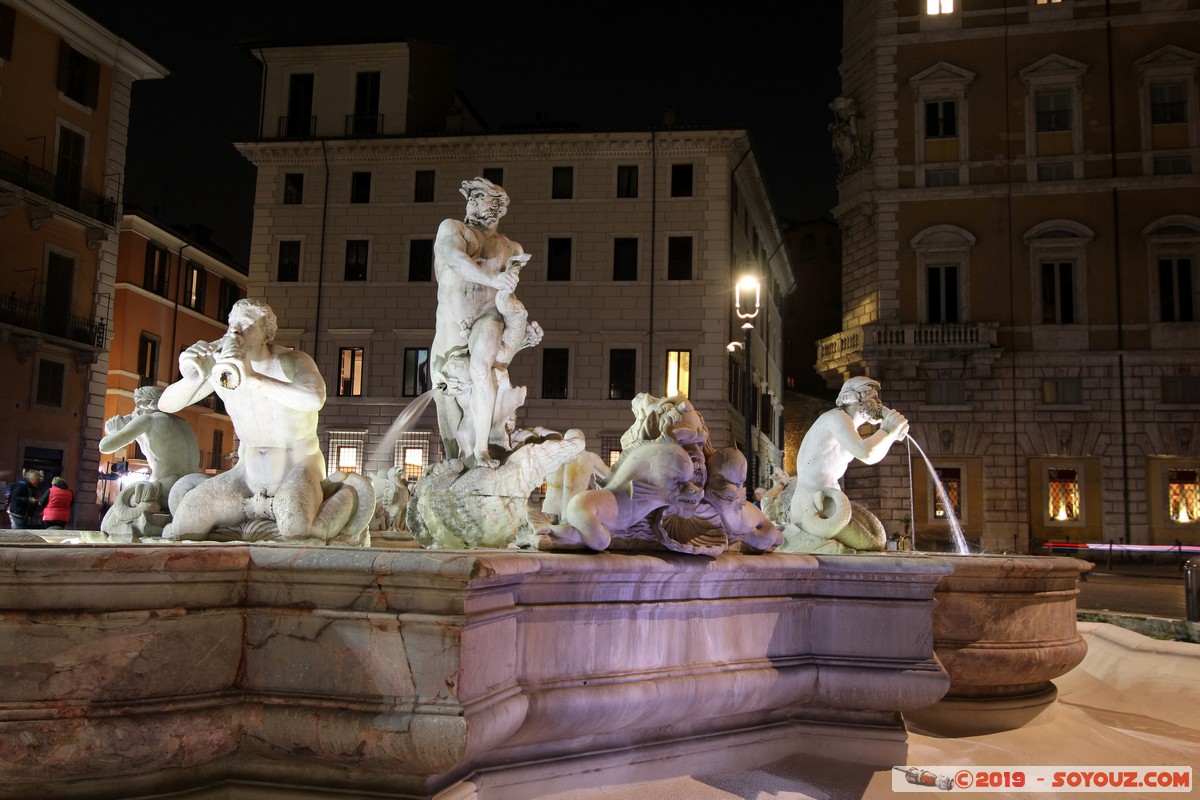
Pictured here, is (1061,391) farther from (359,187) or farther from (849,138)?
(359,187)

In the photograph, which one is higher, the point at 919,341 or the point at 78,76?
the point at 78,76

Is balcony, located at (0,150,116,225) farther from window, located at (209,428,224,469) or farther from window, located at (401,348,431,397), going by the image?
window, located at (209,428,224,469)

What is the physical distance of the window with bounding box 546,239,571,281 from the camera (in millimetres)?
30750

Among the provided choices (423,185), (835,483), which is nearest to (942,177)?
(423,185)

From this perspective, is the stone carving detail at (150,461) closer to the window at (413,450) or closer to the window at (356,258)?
the window at (413,450)

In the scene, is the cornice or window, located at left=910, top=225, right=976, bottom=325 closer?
window, located at left=910, top=225, right=976, bottom=325

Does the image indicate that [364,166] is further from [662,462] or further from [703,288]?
[662,462]

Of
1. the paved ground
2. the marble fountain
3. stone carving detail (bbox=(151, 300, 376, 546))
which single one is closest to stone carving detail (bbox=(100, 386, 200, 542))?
the marble fountain

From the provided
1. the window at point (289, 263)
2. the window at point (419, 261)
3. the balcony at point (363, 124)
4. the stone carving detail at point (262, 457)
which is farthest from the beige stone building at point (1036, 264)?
the stone carving detail at point (262, 457)

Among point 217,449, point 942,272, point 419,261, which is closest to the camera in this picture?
point 942,272

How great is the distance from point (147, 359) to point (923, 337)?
25.6 m

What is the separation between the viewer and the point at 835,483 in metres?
6.48

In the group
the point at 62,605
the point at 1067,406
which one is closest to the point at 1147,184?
the point at 1067,406

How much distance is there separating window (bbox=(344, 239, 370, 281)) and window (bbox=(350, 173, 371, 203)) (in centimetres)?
139
